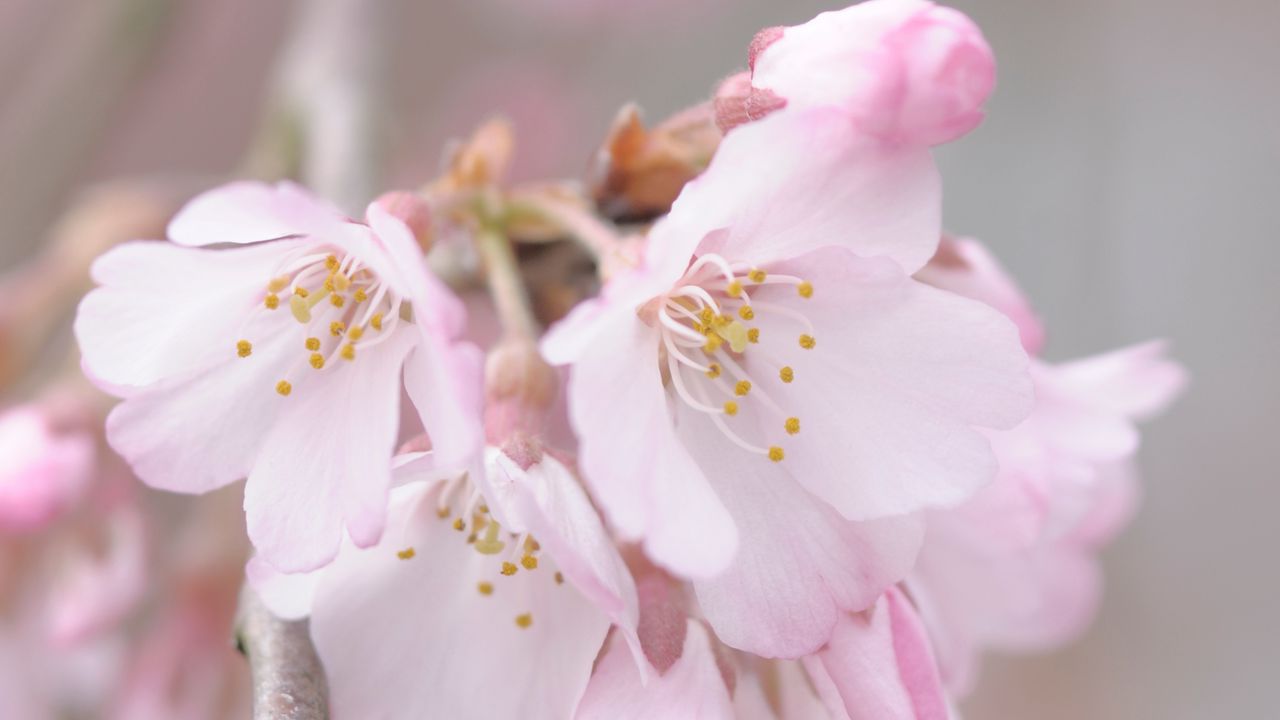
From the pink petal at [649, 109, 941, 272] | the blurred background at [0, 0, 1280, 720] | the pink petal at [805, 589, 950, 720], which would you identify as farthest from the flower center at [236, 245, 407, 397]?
the blurred background at [0, 0, 1280, 720]

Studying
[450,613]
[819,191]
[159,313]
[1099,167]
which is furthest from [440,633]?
[1099,167]

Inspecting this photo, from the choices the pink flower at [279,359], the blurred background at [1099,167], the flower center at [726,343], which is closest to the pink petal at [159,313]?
the pink flower at [279,359]

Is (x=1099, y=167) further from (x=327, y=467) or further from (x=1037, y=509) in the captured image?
(x=327, y=467)

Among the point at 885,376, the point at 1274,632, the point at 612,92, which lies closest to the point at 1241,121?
the point at 1274,632

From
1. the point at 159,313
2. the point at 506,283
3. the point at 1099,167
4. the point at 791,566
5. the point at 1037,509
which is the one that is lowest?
the point at 1099,167

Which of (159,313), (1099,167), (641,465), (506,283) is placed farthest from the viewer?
(1099,167)

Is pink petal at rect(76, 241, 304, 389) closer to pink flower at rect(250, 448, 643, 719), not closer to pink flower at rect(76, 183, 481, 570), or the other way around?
pink flower at rect(76, 183, 481, 570)

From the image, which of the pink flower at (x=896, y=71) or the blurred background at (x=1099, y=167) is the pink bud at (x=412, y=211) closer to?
the pink flower at (x=896, y=71)
